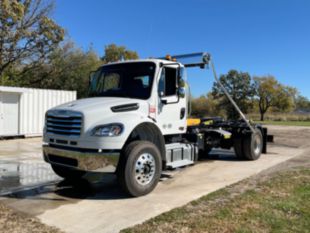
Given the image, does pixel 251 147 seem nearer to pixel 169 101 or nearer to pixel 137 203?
pixel 169 101

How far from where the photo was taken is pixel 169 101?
6.27m

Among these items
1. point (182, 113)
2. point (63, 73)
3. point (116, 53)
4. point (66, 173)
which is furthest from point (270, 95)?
point (66, 173)

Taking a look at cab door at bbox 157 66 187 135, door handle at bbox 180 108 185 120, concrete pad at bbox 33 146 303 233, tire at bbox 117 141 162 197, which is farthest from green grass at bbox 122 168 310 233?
door handle at bbox 180 108 185 120

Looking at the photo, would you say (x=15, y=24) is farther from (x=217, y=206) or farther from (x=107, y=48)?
(x=107, y=48)

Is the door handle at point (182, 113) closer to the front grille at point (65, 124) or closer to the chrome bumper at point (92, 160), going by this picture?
the chrome bumper at point (92, 160)

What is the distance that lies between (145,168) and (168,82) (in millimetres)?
1813

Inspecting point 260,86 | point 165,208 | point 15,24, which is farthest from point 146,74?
point 260,86

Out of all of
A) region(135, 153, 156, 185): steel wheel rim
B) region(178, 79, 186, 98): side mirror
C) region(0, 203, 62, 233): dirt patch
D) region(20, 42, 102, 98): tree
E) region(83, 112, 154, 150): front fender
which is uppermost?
region(20, 42, 102, 98): tree

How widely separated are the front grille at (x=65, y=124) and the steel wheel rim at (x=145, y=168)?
119 cm

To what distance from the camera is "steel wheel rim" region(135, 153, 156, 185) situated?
5.48 meters

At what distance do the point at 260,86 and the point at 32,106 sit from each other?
50598 millimetres

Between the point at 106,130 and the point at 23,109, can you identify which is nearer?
the point at 106,130

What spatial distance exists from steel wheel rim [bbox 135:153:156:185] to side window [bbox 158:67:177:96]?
1.33 meters

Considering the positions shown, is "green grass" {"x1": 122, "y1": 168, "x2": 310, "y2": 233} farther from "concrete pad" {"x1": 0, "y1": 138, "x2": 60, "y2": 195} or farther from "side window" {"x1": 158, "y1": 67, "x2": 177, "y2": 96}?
"concrete pad" {"x1": 0, "y1": 138, "x2": 60, "y2": 195}
